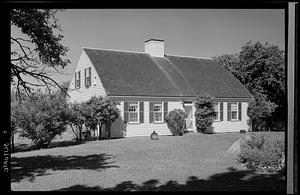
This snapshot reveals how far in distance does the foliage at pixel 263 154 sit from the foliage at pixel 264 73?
460 inches

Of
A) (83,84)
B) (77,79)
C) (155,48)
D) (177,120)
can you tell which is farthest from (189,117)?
(77,79)

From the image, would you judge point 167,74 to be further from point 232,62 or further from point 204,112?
point 232,62

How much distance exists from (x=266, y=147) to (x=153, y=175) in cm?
316

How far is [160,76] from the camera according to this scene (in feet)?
61.5

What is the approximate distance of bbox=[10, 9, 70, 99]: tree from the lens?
7.67 metres

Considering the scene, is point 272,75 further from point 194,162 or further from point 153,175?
point 153,175

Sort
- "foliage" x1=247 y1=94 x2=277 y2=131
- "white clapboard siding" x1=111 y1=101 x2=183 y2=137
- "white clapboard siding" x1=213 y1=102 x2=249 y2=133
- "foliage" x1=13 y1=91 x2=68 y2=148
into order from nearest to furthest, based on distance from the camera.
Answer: "foliage" x1=13 y1=91 x2=68 y2=148, "white clapboard siding" x1=111 y1=101 x2=183 y2=137, "white clapboard siding" x1=213 y1=102 x2=249 y2=133, "foliage" x1=247 y1=94 x2=277 y2=131

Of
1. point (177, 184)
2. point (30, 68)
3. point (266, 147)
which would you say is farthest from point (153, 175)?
point (30, 68)

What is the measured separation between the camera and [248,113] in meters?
20.4

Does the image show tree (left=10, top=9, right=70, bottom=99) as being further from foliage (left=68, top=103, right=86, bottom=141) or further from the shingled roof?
the shingled roof

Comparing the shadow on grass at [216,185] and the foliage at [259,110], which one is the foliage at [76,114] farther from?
the foliage at [259,110]

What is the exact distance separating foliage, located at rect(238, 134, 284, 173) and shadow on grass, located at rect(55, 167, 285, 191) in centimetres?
80

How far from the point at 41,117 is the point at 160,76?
8088mm

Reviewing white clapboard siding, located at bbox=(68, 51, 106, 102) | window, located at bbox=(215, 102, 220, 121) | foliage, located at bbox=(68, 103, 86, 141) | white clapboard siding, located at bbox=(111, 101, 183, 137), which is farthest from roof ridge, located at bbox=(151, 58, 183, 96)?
foliage, located at bbox=(68, 103, 86, 141)
